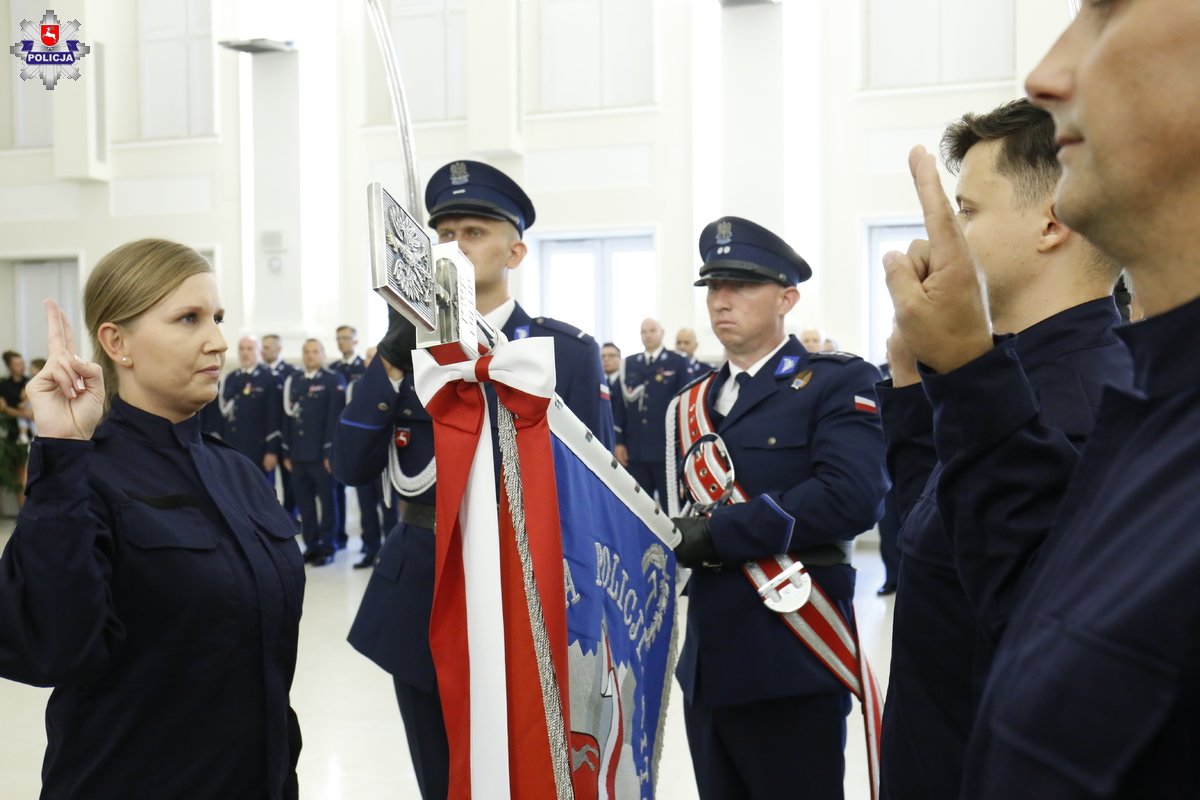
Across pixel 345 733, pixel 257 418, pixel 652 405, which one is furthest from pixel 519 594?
pixel 257 418

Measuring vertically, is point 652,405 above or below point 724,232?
below

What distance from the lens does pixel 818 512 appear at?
2.08m

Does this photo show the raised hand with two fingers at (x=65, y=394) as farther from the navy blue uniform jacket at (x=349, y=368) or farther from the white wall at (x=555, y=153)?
the white wall at (x=555, y=153)

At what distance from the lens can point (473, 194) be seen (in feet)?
7.39

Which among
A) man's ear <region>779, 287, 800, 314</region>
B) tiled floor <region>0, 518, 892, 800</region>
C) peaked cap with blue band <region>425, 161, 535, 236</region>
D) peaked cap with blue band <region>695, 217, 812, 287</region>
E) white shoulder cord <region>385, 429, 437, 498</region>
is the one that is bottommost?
tiled floor <region>0, 518, 892, 800</region>

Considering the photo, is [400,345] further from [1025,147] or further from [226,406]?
[226,406]

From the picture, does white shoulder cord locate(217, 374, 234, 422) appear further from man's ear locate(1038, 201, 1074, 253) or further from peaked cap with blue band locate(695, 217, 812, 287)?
man's ear locate(1038, 201, 1074, 253)

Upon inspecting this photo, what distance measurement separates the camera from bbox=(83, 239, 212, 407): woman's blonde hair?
5.32 ft

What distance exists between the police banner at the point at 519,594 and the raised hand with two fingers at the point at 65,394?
1.39 feet

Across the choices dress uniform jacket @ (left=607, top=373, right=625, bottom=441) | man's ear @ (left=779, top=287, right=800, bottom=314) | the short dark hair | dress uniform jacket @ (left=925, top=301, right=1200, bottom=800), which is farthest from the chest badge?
dress uniform jacket @ (left=607, top=373, right=625, bottom=441)

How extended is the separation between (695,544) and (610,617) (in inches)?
17.1

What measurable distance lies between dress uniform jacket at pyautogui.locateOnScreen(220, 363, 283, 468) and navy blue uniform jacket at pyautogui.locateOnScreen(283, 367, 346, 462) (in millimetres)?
232

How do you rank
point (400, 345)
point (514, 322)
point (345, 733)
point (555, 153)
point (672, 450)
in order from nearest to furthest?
point (400, 345) < point (514, 322) < point (672, 450) < point (345, 733) < point (555, 153)

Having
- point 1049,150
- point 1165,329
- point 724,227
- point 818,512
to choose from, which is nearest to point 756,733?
point 818,512
